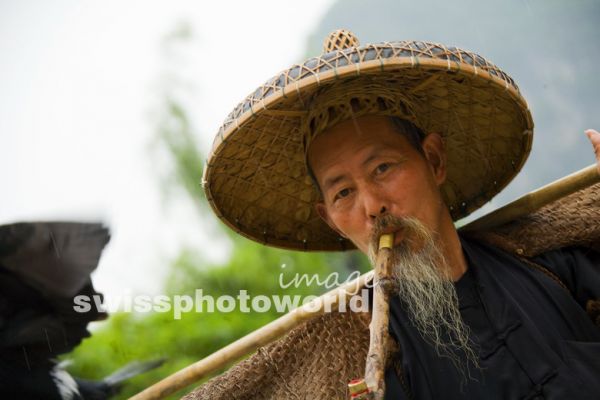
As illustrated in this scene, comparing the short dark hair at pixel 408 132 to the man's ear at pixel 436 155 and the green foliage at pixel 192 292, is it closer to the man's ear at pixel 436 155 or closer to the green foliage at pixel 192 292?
the man's ear at pixel 436 155

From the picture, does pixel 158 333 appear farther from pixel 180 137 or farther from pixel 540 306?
pixel 540 306

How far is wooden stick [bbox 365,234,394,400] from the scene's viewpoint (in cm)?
138

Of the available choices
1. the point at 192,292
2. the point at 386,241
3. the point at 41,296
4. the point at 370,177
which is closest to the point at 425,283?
the point at 386,241

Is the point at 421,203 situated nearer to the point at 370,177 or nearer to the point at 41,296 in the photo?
the point at 370,177

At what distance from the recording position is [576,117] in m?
7.23

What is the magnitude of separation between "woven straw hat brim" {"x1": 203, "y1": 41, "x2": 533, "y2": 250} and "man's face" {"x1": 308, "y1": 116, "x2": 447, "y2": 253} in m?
0.13

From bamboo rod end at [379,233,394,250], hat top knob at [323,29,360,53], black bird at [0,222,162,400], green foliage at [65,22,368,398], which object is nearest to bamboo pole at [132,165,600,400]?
bamboo rod end at [379,233,394,250]

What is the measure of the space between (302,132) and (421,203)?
0.46 meters

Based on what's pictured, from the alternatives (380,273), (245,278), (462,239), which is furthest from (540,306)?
(245,278)

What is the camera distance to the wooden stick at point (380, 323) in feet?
4.53

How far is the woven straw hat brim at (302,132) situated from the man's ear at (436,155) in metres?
0.06

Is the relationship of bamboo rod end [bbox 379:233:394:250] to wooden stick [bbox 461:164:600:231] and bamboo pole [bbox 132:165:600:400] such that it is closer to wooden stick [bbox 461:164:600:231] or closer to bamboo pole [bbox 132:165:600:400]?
bamboo pole [bbox 132:165:600:400]

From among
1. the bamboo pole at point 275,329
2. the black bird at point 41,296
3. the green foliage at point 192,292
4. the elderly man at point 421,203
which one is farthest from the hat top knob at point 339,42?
the green foliage at point 192,292

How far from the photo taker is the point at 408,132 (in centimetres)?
212
